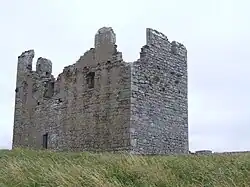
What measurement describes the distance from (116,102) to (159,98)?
1.95 metres

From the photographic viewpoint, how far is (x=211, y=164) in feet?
32.0

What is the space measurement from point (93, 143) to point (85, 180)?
35.1 feet

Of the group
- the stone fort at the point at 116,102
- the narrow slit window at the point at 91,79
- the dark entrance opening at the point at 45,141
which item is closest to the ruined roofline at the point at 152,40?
the stone fort at the point at 116,102

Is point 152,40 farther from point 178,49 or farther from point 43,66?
point 43,66

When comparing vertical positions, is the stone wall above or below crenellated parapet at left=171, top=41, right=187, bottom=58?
below

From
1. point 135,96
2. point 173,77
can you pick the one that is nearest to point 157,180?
point 135,96

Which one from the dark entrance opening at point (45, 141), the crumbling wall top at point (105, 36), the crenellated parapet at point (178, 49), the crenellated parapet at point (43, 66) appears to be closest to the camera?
the crumbling wall top at point (105, 36)

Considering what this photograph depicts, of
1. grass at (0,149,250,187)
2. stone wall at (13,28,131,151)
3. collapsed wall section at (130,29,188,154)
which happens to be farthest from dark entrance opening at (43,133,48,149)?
grass at (0,149,250,187)

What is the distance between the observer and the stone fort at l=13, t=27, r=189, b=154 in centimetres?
1808

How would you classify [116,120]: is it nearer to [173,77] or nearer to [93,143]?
[93,143]

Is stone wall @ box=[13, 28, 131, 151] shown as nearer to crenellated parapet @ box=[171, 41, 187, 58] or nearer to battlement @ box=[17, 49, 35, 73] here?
battlement @ box=[17, 49, 35, 73]

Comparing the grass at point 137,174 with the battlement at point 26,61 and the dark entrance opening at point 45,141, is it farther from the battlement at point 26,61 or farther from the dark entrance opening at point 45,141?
the battlement at point 26,61

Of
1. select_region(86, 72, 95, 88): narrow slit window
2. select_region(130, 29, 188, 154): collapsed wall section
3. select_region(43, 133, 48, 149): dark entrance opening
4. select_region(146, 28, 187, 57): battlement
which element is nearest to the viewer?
select_region(130, 29, 188, 154): collapsed wall section

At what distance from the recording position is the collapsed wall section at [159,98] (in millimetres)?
18062
